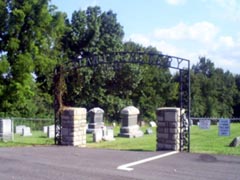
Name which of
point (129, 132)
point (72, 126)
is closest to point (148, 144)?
point (72, 126)

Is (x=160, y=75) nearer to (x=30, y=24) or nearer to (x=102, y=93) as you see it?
(x=102, y=93)

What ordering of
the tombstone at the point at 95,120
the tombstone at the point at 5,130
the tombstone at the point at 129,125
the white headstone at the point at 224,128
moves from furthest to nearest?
1. the tombstone at the point at 95,120
2. the tombstone at the point at 129,125
3. the tombstone at the point at 5,130
4. the white headstone at the point at 224,128

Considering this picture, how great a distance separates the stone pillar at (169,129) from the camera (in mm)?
11102

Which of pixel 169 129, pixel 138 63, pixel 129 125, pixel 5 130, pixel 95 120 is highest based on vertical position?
pixel 138 63

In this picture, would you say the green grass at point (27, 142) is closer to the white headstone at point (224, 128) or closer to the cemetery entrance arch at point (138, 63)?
the cemetery entrance arch at point (138, 63)

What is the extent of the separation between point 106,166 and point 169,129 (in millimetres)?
3290

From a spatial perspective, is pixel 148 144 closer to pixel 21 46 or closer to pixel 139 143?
pixel 139 143

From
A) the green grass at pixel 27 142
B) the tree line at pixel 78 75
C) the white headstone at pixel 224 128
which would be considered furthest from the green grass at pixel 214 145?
the tree line at pixel 78 75

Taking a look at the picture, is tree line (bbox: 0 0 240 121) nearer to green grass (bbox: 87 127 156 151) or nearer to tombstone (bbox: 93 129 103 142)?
tombstone (bbox: 93 129 103 142)

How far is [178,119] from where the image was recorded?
439 inches

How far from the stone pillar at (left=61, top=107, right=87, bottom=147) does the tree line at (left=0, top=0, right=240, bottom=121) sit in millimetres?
9686

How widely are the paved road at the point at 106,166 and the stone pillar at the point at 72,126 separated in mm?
1921

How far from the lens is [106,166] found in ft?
28.0

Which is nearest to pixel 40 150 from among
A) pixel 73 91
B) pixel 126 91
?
pixel 73 91
